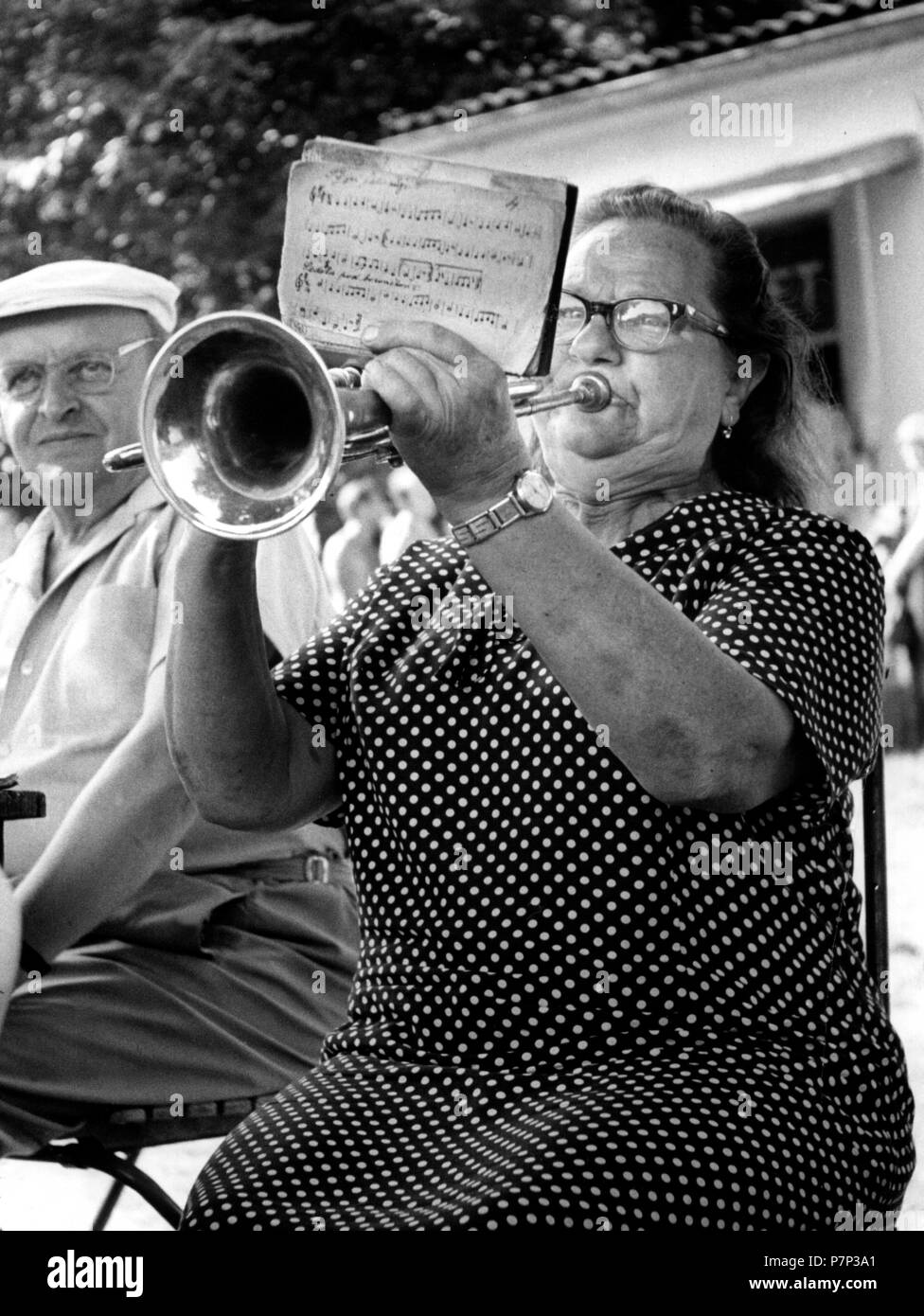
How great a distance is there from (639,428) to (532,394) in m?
0.19

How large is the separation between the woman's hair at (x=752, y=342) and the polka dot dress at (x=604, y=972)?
256 millimetres

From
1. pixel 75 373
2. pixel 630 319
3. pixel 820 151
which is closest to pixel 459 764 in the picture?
pixel 630 319

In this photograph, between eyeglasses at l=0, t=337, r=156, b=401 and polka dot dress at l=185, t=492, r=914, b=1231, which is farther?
eyeglasses at l=0, t=337, r=156, b=401

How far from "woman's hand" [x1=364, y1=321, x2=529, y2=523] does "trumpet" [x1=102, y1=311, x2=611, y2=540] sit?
0.03m

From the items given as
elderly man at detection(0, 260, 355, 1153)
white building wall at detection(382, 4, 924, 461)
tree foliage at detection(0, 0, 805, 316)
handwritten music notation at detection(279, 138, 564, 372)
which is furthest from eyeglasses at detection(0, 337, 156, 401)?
tree foliage at detection(0, 0, 805, 316)

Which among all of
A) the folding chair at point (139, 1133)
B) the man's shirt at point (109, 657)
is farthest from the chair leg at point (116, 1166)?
the man's shirt at point (109, 657)

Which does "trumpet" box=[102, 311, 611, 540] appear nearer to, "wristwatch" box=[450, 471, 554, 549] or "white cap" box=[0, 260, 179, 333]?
"wristwatch" box=[450, 471, 554, 549]

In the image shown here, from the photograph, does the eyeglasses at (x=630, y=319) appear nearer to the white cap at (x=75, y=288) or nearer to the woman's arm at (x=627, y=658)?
the woman's arm at (x=627, y=658)

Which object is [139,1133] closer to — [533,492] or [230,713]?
[230,713]

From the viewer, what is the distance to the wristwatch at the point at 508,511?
185cm

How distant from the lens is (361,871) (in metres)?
2.30

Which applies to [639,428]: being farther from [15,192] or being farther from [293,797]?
[15,192]

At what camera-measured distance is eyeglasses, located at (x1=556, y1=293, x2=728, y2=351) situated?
2312 mm
